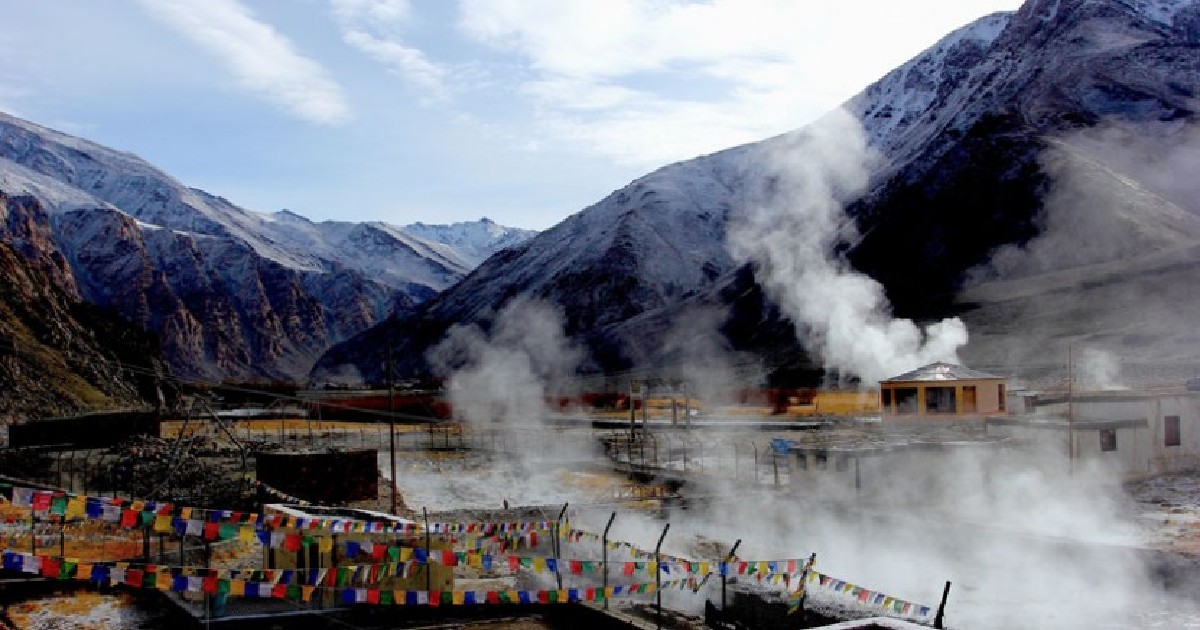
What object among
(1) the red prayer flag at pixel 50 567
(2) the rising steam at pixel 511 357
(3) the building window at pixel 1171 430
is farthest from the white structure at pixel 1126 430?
(2) the rising steam at pixel 511 357

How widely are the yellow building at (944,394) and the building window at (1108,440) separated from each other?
17.9m

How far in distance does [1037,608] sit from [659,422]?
49012 mm

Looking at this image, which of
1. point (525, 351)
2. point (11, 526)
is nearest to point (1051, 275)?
point (525, 351)

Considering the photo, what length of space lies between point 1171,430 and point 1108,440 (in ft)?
14.1

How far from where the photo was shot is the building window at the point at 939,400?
6128 cm

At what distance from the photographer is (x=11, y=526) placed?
2620cm

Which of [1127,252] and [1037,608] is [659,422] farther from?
[1127,252]

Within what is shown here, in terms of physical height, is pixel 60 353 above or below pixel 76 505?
above

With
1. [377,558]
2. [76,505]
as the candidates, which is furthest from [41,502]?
[377,558]

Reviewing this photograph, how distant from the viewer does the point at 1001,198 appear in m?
147

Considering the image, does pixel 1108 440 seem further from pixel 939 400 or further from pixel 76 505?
pixel 76 505

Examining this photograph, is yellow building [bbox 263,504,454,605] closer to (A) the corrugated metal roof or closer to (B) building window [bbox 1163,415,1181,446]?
(B) building window [bbox 1163,415,1181,446]

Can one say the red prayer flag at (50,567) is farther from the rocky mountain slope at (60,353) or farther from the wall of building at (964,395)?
the wall of building at (964,395)

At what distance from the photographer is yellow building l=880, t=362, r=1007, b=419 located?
6069 cm
